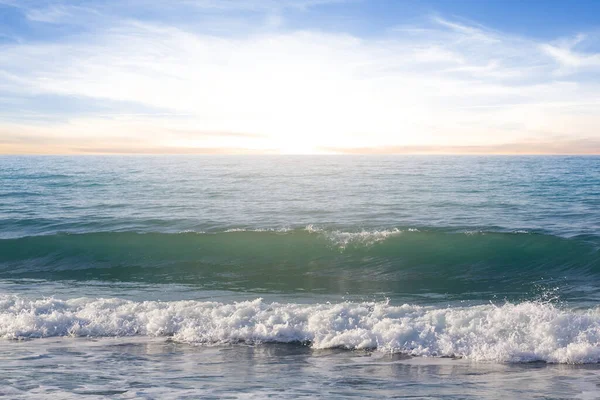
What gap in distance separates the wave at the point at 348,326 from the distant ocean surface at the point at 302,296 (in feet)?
0.12

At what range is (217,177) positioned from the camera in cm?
5112

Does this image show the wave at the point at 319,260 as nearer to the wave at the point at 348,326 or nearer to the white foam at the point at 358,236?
the white foam at the point at 358,236

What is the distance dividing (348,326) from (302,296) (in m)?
4.14

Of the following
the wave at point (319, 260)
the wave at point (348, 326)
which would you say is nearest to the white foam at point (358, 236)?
the wave at point (319, 260)

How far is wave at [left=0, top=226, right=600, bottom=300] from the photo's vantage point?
16547 millimetres

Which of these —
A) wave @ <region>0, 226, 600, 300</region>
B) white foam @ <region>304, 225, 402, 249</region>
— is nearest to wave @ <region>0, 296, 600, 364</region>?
wave @ <region>0, 226, 600, 300</region>

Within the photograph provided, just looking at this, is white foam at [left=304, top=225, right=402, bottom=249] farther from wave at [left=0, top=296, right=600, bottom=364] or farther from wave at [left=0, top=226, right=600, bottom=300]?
wave at [left=0, top=296, right=600, bottom=364]

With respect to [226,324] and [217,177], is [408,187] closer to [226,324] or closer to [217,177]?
[217,177]

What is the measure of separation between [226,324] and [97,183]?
3784 cm

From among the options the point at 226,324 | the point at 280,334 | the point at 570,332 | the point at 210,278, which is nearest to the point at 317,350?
the point at 280,334

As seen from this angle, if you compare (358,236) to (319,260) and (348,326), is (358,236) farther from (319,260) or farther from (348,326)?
(348,326)

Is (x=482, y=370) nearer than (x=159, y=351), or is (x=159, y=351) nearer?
(x=482, y=370)

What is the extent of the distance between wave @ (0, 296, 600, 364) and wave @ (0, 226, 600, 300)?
4146mm

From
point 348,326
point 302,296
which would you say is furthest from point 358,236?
point 348,326
